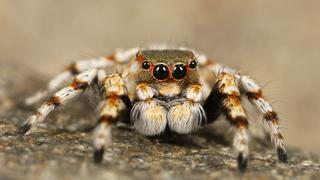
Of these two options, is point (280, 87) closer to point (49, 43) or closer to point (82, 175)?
point (49, 43)

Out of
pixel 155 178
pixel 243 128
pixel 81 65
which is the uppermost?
pixel 81 65

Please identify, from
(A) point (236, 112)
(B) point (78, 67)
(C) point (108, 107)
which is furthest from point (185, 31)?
(C) point (108, 107)

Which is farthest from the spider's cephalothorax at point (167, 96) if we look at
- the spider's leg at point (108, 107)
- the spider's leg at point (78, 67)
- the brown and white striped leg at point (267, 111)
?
the spider's leg at point (78, 67)

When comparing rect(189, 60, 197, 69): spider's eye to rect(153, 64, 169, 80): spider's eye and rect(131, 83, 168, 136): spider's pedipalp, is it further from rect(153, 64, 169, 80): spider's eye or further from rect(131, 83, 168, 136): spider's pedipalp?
rect(131, 83, 168, 136): spider's pedipalp

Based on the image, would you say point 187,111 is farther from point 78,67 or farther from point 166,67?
point 78,67

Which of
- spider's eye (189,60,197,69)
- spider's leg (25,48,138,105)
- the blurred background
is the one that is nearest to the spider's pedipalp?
spider's eye (189,60,197,69)

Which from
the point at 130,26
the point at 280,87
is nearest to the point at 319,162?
the point at 280,87
